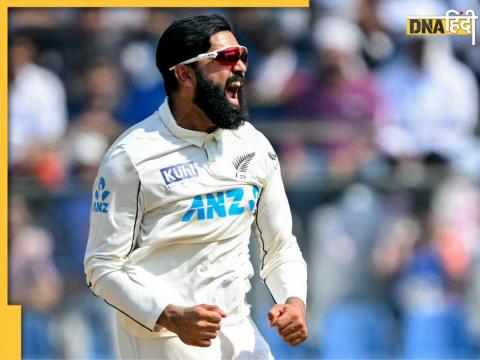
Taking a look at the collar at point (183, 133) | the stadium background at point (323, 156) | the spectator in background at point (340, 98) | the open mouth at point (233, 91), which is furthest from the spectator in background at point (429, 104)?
the collar at point (183, 133)

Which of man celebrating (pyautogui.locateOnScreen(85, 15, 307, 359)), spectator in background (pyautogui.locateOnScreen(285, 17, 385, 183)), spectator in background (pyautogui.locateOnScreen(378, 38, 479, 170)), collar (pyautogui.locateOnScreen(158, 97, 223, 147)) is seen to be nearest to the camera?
man celebrating (pyautogui.locateOnScreen(85, 15, 307, 359))

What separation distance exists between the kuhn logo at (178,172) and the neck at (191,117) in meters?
0.19

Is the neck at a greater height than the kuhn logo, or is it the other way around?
the neck

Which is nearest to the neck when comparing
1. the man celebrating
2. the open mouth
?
the man celebrating

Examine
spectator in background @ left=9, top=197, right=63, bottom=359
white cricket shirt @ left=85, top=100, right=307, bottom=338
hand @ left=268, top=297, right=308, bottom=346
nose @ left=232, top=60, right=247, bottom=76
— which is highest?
nose @ left=232, top=60, right=247, bottom=76

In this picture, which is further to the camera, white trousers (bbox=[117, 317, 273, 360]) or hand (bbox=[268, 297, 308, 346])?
white trousers (bbox=[117, 317, 273, 360])

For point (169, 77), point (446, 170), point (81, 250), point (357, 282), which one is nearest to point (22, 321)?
point (81, 250)

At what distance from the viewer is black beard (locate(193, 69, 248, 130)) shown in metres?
4.30

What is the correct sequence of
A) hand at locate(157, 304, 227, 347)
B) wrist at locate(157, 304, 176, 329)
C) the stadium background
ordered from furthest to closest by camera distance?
the stadium background, wrist at locate(157, 304, 176, 329), hand at locate(157, 304, 227, 347)

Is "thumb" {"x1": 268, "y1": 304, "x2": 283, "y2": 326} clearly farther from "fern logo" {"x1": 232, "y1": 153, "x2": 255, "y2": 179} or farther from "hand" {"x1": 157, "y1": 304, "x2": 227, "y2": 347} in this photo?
"fern logo" {"x1": 232, "y1": 153, "x2": 255, "y2": 179}

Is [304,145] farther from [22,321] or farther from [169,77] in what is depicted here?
[169,77]

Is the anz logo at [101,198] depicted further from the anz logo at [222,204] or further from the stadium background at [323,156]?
the stadium background at [323,156]

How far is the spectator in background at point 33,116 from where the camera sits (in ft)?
30.3

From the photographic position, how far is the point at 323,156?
921 cm
